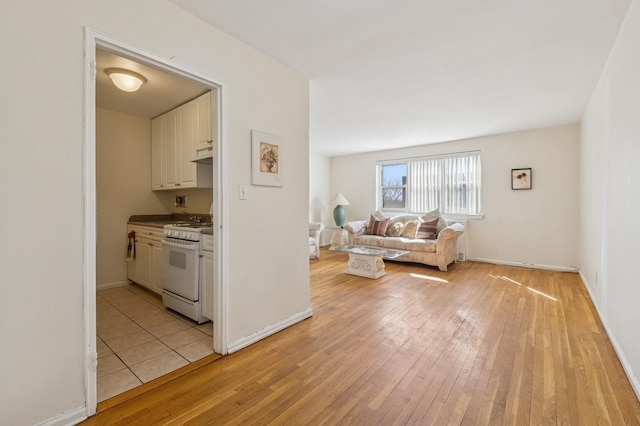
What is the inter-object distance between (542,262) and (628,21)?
3976 millimetres

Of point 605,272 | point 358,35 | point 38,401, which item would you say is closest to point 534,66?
point 358,35

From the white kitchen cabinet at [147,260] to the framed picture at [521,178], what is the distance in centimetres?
562

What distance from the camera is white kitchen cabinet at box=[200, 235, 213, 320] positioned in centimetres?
253

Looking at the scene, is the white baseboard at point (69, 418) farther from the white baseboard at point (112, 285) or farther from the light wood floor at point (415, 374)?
the white baseboard at point (112, 285)

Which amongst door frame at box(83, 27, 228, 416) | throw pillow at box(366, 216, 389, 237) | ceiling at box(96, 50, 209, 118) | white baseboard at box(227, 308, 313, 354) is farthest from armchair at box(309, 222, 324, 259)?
door frame at box(83, 27, 228, 416)

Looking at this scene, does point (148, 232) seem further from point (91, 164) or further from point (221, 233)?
point (91, 164)

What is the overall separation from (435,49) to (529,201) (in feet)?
12.8

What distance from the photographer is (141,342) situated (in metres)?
2.31

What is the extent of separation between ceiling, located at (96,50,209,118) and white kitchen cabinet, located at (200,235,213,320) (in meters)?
1.43

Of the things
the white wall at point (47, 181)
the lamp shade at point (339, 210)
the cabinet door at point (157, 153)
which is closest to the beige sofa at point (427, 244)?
the lamp shade at point (339, 210)

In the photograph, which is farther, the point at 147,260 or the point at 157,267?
the point at 147,260

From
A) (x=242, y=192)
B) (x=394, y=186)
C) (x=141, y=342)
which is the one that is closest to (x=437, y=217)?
(x=394, y=186)

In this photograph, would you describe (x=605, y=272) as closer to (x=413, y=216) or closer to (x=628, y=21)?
(x=628, y=21)

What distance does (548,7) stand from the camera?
185cm
